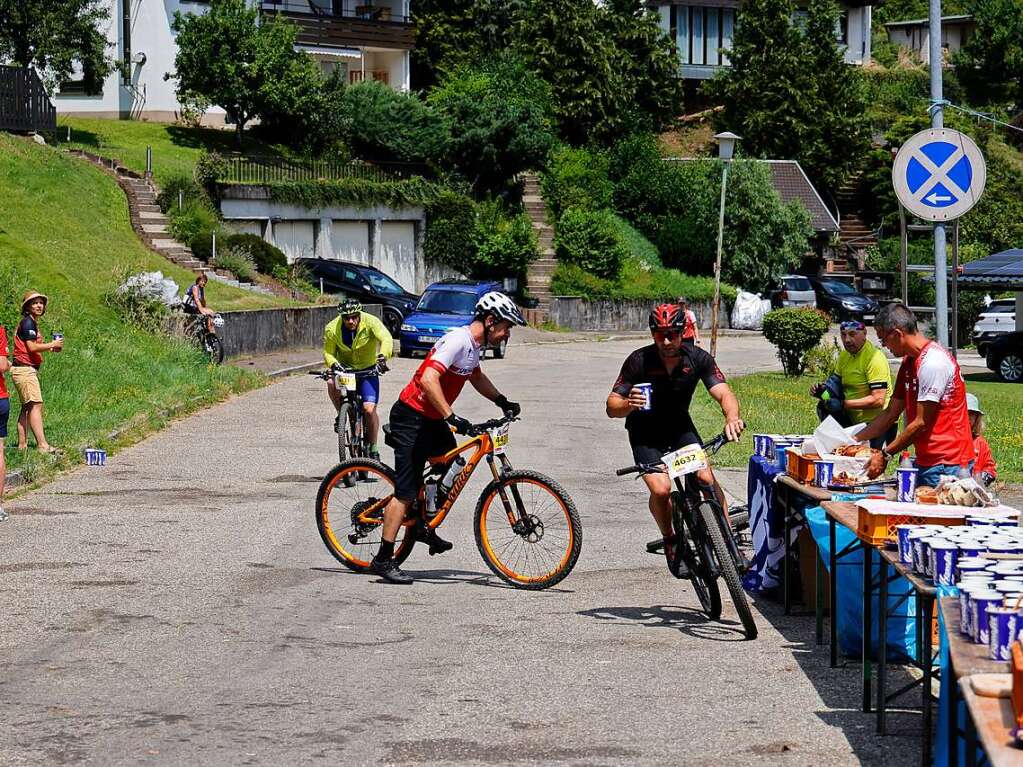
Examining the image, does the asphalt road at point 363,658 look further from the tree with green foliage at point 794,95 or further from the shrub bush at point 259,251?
the tree with green foliage at point 794,95

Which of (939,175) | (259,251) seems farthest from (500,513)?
(259,251)

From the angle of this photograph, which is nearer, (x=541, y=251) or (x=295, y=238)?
(x=295, y=238)

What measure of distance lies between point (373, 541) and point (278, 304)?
25558 millimetres

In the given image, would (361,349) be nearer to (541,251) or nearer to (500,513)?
(500,513)

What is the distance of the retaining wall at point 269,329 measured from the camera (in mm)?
31156

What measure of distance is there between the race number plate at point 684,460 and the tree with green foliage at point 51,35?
140ft

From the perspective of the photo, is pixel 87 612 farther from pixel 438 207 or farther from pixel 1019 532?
pixel 438 207

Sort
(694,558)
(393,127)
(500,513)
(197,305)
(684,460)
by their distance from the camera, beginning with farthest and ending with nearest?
(393,127), (197,305), (500,513), (694,558), (684,460)

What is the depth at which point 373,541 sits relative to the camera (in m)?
11.2

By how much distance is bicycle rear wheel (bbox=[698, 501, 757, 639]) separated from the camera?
29.1 feet

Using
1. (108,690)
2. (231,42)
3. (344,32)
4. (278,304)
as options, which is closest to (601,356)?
(278,304)

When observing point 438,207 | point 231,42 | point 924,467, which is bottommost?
point 924,467

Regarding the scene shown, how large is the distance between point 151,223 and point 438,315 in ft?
26.4

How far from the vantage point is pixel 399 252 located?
5231 centimetres
